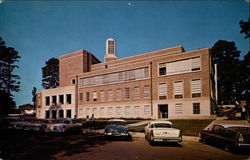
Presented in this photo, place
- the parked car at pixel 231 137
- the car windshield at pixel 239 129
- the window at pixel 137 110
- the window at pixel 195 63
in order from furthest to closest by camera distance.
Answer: the window at pixel 137 110
the window at pixel 195 63
the car windshield at pixel 239 129
the parked car at pixel 231 137

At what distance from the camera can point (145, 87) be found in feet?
122

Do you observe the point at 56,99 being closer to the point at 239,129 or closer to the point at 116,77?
the point at 116,77

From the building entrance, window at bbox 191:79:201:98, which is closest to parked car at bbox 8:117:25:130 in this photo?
the building entrance

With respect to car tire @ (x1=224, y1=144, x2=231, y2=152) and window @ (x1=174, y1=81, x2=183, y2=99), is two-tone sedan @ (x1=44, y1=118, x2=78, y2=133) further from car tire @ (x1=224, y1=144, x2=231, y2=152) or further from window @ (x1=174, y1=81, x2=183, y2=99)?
window @ (x1=174, y1=81, x2=183, y2=99)

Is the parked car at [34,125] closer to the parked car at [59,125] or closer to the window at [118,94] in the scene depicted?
the parked car at [59,125]

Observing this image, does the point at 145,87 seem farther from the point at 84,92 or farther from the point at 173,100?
Answer: the point at 84,92

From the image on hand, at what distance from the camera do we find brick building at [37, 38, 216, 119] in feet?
104

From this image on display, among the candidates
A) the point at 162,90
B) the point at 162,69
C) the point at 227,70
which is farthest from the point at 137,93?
the point at 227,70

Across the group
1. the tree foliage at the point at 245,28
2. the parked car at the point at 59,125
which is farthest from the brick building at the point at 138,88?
the parked car at the point at 59,125

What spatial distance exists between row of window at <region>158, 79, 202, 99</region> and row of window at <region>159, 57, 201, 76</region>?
2010 millimetres

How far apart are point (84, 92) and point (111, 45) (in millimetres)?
19648

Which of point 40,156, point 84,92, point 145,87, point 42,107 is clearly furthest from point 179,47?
point 42,107

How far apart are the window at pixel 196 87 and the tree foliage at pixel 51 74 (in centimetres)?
6415

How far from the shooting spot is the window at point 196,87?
103 ft
